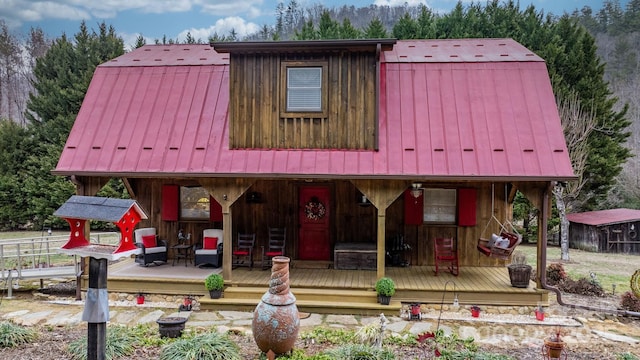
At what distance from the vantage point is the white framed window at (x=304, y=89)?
9031 millimetres

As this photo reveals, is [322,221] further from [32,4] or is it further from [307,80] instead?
[32,4]

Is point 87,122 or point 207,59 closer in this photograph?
point 87,122

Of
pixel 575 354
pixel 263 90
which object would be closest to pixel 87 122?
pixel 263 90

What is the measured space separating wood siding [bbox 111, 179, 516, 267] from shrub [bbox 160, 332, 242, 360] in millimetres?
4895

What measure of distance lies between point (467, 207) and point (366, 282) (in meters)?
2.95

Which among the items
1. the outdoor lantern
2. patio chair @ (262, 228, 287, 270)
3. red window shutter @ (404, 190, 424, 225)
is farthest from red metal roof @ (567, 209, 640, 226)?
patio chair @ (262, 228, 287, 270)

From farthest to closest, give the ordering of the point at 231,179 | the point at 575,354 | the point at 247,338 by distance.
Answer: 1. the point at 231,179
2. the point at 247,338
3. the point at 575,354

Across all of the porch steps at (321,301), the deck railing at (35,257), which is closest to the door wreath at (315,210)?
the porch steps at (321,301)

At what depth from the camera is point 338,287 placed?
8.65m

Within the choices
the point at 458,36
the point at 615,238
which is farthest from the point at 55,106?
the point at 615,238

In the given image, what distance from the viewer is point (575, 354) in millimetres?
6242

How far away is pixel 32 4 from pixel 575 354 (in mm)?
51211

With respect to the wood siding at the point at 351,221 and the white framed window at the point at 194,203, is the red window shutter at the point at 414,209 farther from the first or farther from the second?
the white framed window at the point at 194,203

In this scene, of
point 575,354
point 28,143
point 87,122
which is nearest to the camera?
point 575,354
